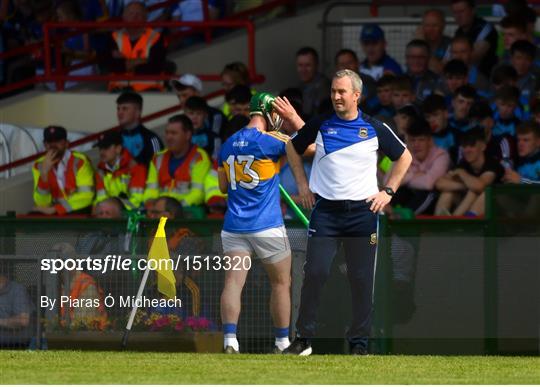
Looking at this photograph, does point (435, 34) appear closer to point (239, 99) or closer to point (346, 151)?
point (239, 99)

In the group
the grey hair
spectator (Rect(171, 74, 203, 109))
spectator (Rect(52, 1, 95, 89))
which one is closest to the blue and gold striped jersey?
the grey hair

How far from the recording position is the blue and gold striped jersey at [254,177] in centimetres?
1177

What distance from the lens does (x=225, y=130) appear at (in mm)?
15367

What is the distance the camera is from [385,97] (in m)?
15.8

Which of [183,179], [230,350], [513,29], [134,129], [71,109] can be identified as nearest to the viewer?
[230,350]

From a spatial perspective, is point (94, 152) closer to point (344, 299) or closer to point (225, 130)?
point (225, 130)

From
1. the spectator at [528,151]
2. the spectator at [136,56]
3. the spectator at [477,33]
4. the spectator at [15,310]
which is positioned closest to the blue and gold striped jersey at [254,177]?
the spectator at [15,310]

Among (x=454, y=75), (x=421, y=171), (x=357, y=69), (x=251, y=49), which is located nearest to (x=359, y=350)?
(x=421, y=171)

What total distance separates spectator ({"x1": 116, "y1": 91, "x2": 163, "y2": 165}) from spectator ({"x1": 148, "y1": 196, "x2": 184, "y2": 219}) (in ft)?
7.31

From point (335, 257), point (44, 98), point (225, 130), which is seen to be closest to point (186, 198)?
point (225, 130)

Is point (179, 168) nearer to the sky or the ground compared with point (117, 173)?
nearer to the sky

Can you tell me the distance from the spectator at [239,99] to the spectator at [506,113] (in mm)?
2262

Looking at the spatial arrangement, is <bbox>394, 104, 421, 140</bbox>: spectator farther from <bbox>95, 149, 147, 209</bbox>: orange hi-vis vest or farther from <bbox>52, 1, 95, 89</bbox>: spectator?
<bbox>52, 1, 95, 89</bbox>: spectator

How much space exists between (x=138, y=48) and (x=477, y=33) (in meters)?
3.65
